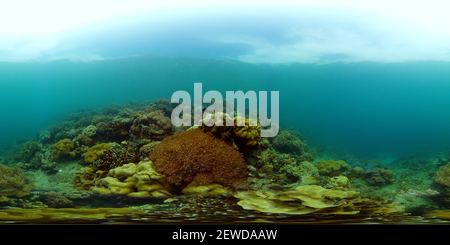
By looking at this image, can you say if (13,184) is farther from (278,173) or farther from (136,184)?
(278,173)

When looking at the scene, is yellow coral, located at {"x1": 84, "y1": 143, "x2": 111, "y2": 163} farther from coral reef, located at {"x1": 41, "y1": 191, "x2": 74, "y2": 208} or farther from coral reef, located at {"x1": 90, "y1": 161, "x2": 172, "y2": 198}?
coral reef, located at {"x1": 41, "y1": 191, "x2": 74, "y2": 208}

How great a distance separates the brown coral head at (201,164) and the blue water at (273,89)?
677cm

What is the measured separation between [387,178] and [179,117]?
5848mm

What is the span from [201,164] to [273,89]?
107 ft

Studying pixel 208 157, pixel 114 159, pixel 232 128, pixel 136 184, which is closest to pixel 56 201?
pixel 136 184

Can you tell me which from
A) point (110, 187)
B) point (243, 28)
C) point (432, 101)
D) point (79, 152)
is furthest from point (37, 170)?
point (432, 101)

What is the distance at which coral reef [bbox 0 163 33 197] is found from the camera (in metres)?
2.88

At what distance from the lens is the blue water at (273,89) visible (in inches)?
501

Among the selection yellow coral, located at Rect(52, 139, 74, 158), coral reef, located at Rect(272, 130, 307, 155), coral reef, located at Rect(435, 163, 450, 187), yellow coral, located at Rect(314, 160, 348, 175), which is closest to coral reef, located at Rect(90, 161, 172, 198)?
yellow coral, located at Rect(52, 139, 74, 158)

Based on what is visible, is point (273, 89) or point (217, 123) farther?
point (273, 89)

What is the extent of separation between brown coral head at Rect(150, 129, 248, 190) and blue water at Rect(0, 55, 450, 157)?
267 inches

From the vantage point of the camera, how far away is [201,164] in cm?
312

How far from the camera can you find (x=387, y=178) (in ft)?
13.4
